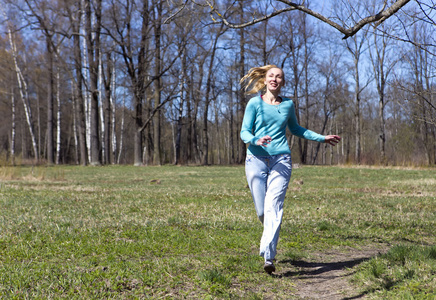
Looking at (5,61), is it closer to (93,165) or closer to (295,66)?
Answer: (93,165)

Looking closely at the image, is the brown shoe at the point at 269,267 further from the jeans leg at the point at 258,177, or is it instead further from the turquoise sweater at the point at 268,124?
the turquoise sweater at the point at 268,124

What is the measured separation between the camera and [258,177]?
4.28m

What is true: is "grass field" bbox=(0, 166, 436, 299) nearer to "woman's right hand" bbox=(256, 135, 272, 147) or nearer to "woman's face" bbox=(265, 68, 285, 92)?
"woman's right hand" bbox=(256, 135, 272, 147)

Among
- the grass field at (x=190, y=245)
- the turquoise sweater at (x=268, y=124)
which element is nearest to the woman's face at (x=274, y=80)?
the turquoise sweater at (x=268, y=124)

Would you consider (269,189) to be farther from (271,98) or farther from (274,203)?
(271,98)

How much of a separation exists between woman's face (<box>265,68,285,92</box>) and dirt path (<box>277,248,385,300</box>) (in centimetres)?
208

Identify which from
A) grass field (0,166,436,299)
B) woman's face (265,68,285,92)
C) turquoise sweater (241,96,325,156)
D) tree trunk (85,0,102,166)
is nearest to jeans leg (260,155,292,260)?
turquoise sweater (241,96,325,156)

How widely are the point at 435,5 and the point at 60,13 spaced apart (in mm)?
28531

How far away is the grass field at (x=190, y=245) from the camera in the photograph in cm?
371

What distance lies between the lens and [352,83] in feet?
125

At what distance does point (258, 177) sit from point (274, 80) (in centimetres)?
110

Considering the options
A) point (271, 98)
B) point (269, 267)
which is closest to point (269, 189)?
point (269, 267)

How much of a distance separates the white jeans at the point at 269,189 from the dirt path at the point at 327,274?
48 centimetres

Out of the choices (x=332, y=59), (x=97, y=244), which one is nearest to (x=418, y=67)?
(x=97, y=244)
